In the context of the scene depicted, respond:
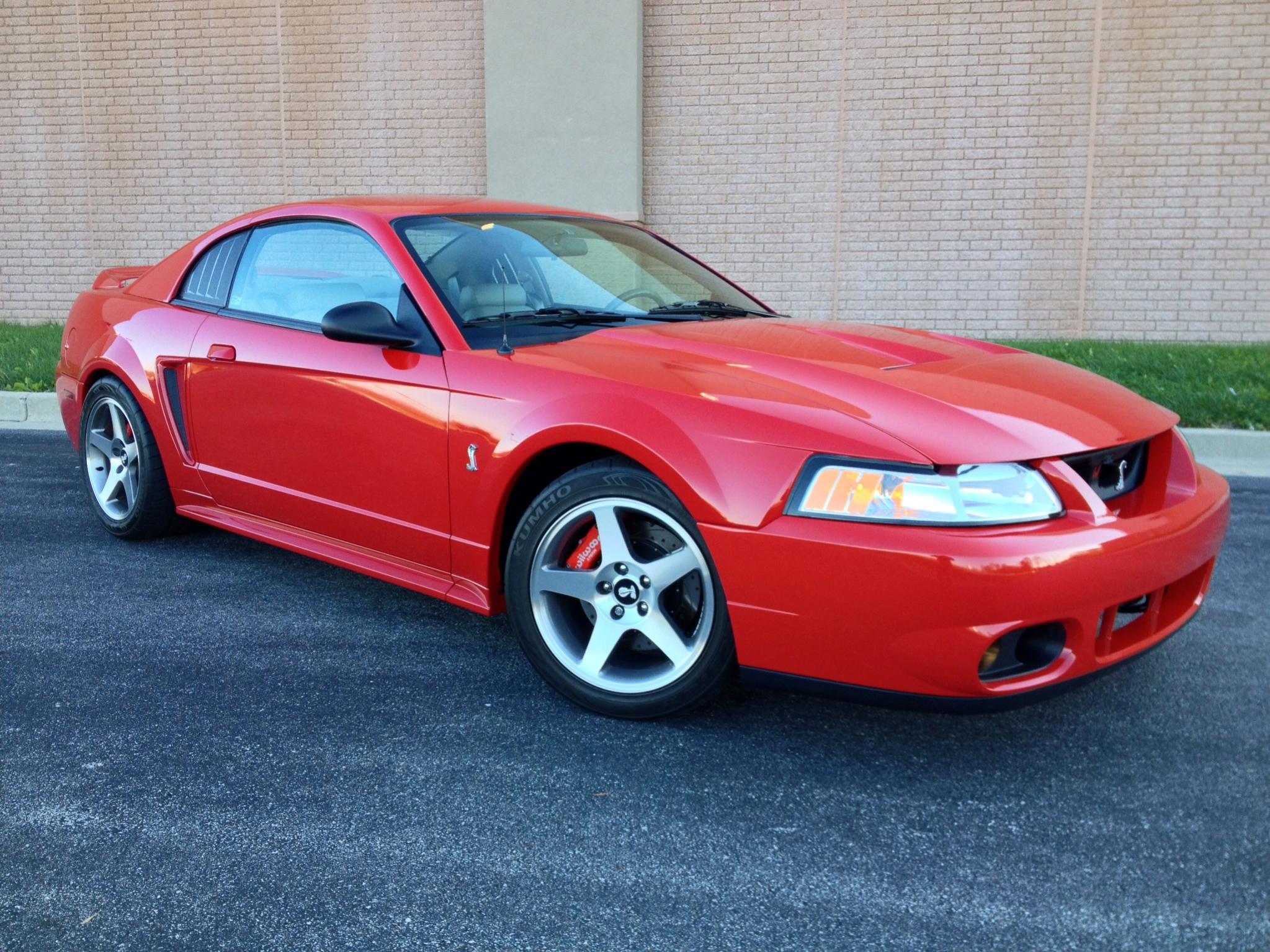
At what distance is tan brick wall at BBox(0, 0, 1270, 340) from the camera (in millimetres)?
9977

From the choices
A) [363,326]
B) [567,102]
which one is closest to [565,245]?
[363,326]

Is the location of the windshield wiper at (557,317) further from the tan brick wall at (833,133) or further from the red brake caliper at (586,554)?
the tan brick wall at (833,133)

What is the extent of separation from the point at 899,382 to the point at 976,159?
8.40 metres

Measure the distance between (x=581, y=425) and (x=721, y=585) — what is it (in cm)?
58

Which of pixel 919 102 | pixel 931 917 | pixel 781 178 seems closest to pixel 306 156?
pixel 781 178

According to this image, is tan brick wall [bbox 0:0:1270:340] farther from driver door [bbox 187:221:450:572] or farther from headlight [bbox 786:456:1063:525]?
headlight [bbox 786:456:1063:525]

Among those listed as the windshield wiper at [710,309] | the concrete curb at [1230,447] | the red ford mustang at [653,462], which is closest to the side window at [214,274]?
the red ford mustang at [653,462]

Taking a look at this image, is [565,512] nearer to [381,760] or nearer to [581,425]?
[581,425]

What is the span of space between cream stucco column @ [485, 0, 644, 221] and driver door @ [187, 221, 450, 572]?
6.94m

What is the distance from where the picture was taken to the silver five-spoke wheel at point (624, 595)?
2.76m

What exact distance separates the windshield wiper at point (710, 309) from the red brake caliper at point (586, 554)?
0.98 meters

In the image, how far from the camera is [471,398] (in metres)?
3.07

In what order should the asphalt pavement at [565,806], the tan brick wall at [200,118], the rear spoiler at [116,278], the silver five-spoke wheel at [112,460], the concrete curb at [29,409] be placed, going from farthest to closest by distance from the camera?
the tan brick wall at [200,118]
the concrete curb at [29,409]
the rear spoiler at [116,278]
the silver five-spoke wheel at [112,460]
the asphalt pavement at [565,806]

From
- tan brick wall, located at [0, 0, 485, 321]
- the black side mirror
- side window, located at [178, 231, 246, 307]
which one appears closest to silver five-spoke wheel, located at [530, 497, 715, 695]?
the black side mirror
